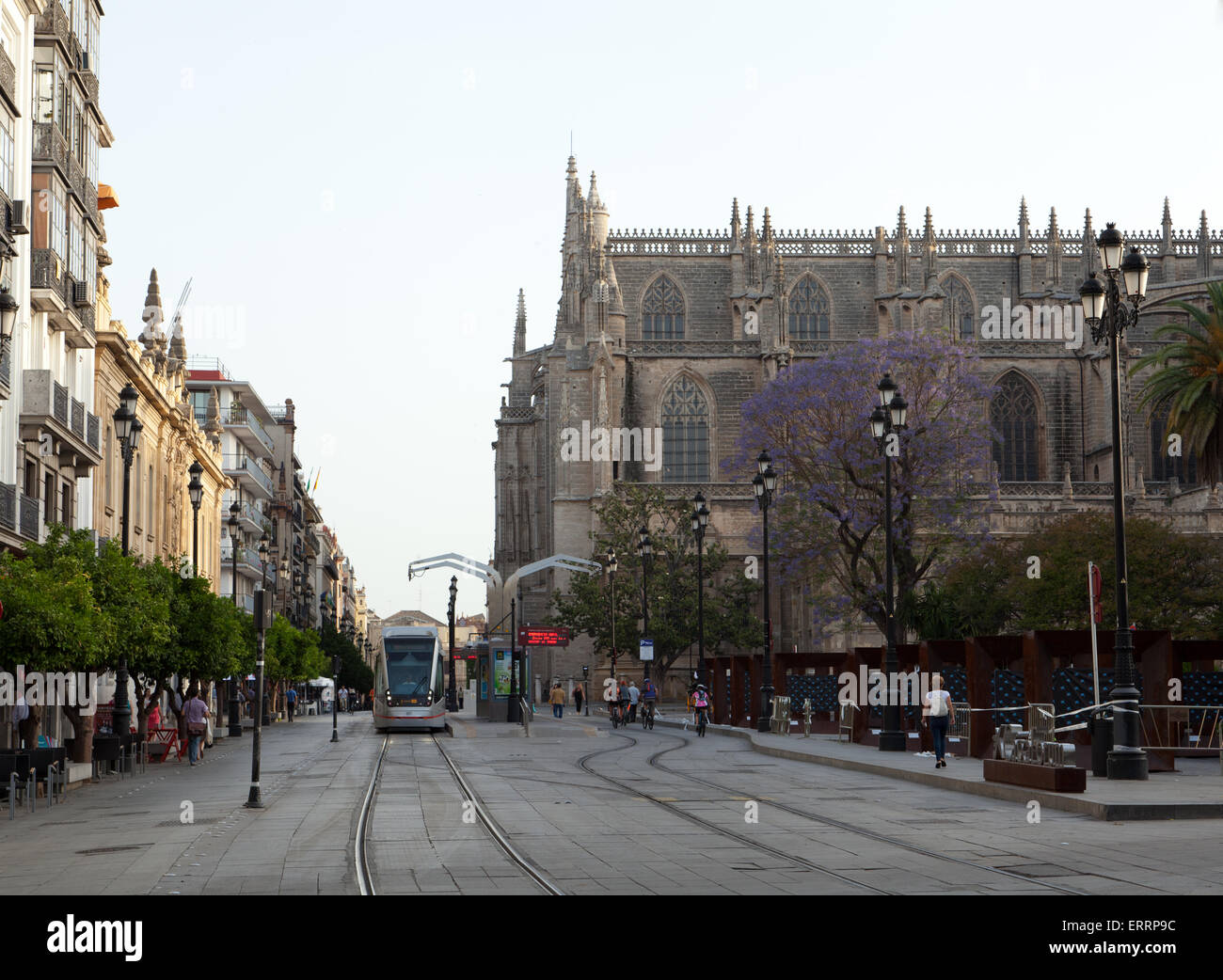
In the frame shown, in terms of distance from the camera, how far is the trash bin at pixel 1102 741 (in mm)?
19969

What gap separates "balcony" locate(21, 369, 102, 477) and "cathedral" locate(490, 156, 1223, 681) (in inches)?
1412

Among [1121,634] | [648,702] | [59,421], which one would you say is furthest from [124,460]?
[648,702]

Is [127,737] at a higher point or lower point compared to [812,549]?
lower

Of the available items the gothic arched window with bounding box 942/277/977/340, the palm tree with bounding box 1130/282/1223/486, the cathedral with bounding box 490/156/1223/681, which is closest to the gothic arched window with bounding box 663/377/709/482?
the cathedral with bounding box 490/156/1223/681

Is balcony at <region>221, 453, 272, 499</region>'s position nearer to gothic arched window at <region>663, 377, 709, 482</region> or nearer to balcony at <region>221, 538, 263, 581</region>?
balcony at <region>221, 538, 263, 581</region>

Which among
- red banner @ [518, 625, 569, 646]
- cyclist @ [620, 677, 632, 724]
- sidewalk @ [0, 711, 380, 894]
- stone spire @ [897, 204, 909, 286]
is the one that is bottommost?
cyclist @ [620, 677, 632, 724]

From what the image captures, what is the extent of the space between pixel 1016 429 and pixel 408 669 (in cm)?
3635

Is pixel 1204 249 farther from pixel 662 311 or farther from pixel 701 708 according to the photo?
pixel 701 708

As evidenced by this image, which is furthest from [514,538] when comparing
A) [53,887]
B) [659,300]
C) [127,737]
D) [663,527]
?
[53,887]

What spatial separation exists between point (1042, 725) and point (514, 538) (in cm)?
7001

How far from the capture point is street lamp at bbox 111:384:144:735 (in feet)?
87.7

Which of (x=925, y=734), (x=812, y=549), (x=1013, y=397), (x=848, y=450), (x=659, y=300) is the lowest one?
→ (x=925, y=734)

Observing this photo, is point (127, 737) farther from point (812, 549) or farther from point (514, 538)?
point (514, 538)
